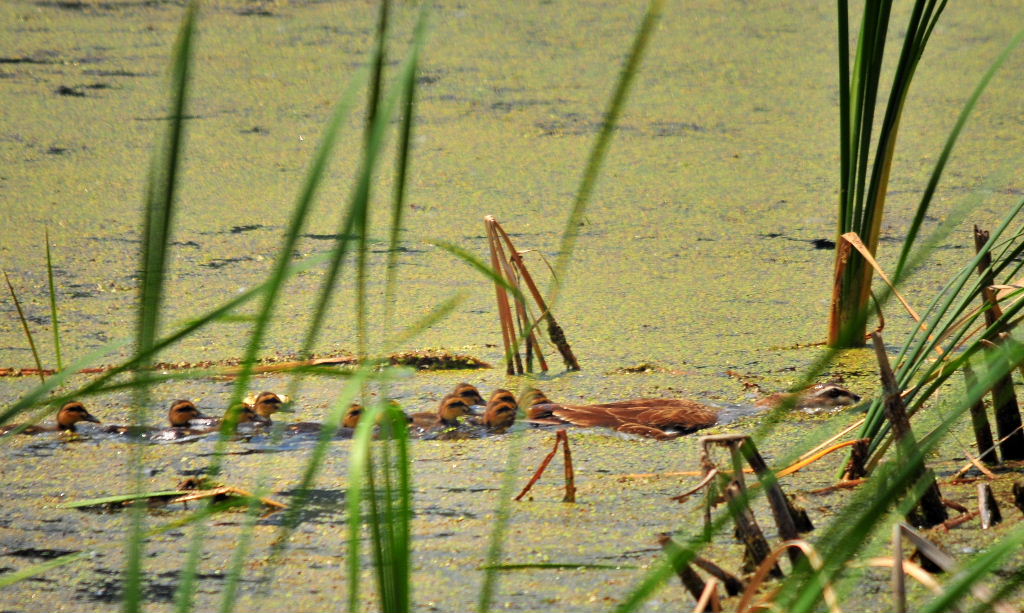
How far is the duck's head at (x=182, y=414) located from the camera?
5.29ft

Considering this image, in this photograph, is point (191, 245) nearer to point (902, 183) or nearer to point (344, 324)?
point (344, 324)

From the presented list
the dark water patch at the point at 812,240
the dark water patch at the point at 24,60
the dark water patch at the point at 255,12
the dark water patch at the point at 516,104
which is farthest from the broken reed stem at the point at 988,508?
the dark water patch at the point at 255,12

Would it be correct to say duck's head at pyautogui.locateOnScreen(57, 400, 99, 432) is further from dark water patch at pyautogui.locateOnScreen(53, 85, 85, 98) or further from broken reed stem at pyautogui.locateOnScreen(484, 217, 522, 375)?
dark water patch at pyautogui.locateOnScreen(53, 85, 85, 98)

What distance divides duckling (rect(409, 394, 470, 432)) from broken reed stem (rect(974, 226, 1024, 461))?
70cm

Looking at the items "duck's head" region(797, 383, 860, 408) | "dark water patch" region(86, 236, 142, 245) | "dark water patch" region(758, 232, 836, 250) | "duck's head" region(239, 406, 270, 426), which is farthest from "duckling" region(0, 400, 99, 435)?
"dark water patch" region(758, 232, 836, 250)

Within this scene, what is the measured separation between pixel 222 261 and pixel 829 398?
133cm

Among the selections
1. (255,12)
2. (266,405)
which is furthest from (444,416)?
(255,12)

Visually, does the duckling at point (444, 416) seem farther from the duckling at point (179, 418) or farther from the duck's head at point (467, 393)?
the duckling at point (179, 418)

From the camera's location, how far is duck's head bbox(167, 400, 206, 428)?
1.61 meters

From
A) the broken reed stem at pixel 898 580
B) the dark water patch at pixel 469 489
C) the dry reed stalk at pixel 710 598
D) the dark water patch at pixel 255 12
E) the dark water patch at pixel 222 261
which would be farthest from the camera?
the dark water patch at pixel 255 12

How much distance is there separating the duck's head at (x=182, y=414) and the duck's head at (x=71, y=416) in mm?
118

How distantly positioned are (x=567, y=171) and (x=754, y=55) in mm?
1146

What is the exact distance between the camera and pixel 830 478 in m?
1.29

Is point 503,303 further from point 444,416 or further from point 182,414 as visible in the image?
point 182,414
